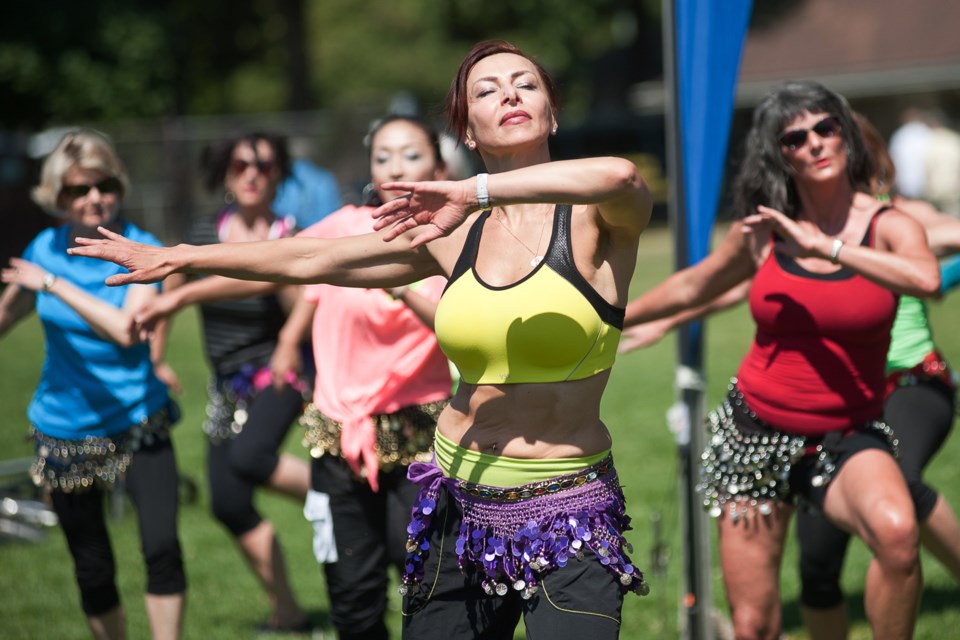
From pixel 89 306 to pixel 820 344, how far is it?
271 centimetres

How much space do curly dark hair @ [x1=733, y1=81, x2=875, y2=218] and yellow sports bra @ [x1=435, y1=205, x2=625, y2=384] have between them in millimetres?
1381

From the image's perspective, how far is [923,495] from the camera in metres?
4.46

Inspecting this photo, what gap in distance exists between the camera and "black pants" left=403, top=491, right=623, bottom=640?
3010 millimetres

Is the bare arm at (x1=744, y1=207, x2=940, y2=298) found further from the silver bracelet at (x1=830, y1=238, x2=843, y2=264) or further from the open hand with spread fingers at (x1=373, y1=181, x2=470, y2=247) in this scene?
the open hand with spread fingers at (x1=373, y1=181, x2=470, y2=247)

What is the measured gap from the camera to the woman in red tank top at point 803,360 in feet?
12.7

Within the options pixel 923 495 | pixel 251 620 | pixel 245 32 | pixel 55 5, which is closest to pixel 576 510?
pixel 923 495

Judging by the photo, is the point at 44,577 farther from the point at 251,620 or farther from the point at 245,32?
the point at 245,32

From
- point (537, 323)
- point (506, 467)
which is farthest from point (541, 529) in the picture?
point (537, 323)

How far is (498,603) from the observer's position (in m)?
3.20

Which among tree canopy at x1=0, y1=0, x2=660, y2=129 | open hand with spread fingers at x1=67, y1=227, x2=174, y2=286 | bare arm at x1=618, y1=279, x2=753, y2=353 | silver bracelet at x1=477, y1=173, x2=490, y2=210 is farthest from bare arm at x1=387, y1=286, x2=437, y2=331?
tree canopy at x1=0, y1=0, x2=660, y2=129

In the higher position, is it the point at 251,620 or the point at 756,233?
the point at 756,233

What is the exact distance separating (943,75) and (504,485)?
92.0 feet

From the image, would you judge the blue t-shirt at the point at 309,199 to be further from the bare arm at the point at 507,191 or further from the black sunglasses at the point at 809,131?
the bare arm at the point at 507,191

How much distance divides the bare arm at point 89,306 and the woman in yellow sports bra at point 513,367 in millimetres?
1397
